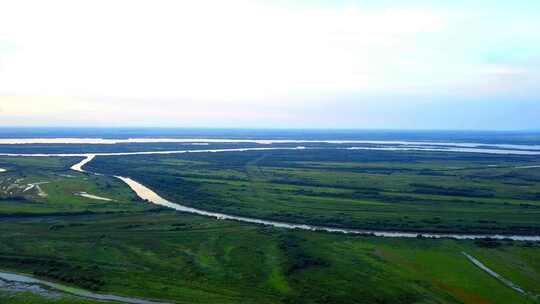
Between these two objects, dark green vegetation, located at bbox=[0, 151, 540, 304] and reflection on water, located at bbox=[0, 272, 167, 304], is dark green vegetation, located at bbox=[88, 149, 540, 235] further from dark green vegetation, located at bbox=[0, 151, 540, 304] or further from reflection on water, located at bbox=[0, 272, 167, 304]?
reflection on water, located at bbox=[0, 272, 167, 304]

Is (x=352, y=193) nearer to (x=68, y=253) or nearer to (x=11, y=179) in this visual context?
(x=68, y=253)

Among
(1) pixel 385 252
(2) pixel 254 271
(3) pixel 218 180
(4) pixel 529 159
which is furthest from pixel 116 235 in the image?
(4) pixel 529 159

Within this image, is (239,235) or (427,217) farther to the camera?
(427,217)

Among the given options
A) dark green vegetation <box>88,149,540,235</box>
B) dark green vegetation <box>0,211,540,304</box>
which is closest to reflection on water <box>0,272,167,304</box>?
dark green vegetation <box>0,211,540,304</box>

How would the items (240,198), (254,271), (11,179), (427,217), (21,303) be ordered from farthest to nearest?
1. (11,179)
2. (240,198)
3. (427,217)
4. (254,271)
5. (21,303)

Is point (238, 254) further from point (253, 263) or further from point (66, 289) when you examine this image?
point (66, 289)

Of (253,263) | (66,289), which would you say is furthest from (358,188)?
(66,289)
